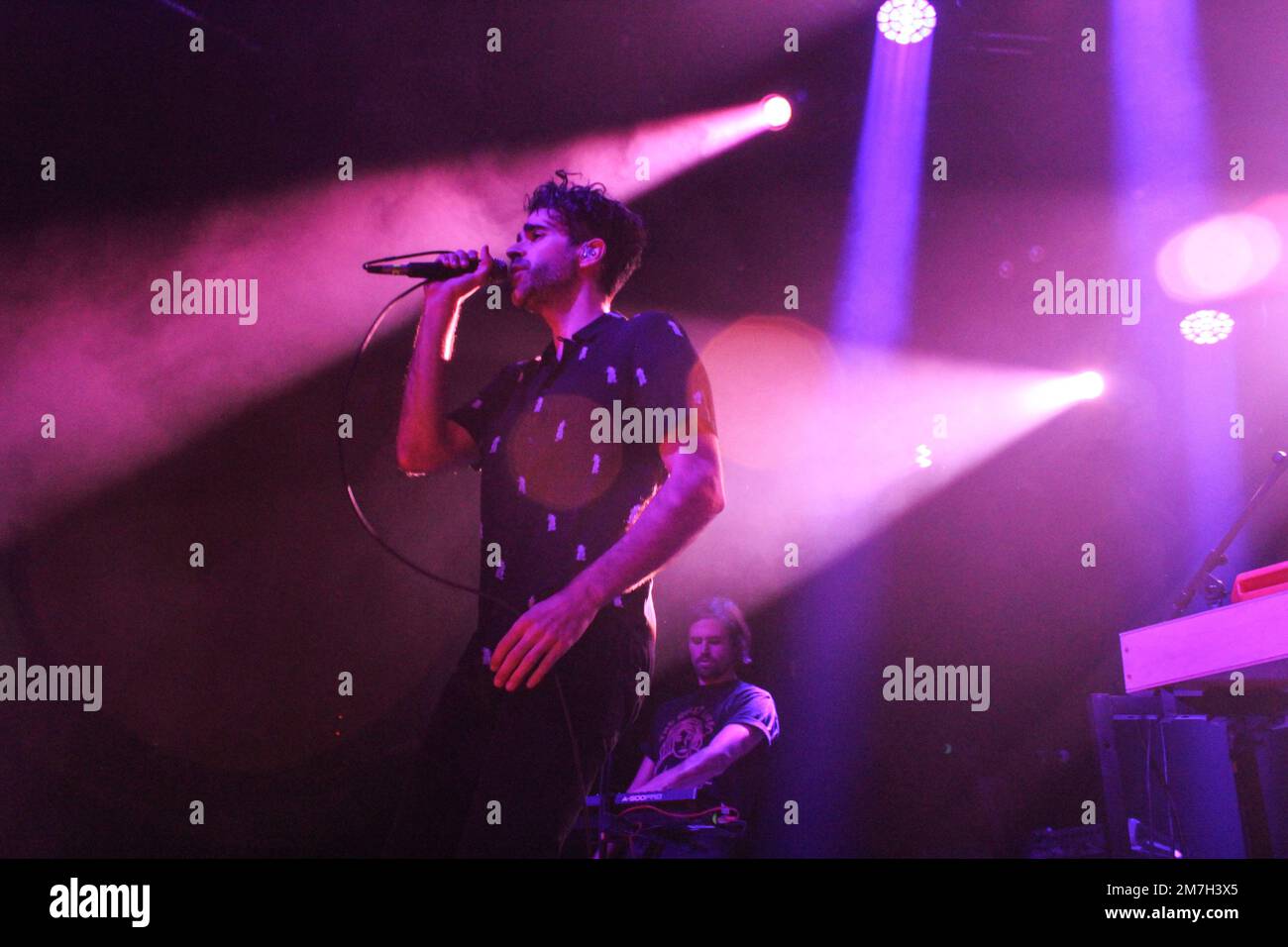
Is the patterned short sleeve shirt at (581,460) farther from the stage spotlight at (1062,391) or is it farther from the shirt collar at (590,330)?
the stage spotlight at (1062,391)

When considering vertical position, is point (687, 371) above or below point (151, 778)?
above

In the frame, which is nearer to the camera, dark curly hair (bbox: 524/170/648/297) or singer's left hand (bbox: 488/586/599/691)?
singer's left hand (bbox: 488/586/599/691)

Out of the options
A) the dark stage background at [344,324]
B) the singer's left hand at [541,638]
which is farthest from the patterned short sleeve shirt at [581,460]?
the dark stage background at [344,324]

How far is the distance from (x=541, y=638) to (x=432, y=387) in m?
0.68

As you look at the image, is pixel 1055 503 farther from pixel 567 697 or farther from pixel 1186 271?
pixel 567 697

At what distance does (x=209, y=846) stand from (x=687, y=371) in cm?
230

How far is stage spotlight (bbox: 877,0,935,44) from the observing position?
3.62 metres

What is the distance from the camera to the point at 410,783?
1900 millimetres

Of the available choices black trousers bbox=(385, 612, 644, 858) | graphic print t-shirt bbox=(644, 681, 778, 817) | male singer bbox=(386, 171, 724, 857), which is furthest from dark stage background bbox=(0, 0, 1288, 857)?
black trousers bbox=(385, 612, 644, 858)

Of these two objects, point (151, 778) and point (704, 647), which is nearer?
point (151, 778)

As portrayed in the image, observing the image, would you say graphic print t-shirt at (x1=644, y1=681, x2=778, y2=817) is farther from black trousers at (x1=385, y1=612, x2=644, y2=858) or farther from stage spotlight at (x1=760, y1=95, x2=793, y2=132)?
stage spotlight at (x1=760, y1=95, x2=793, y2=132)

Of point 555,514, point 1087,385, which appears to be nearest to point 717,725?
point 555,514

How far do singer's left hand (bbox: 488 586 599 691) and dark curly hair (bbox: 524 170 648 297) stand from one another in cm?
90
